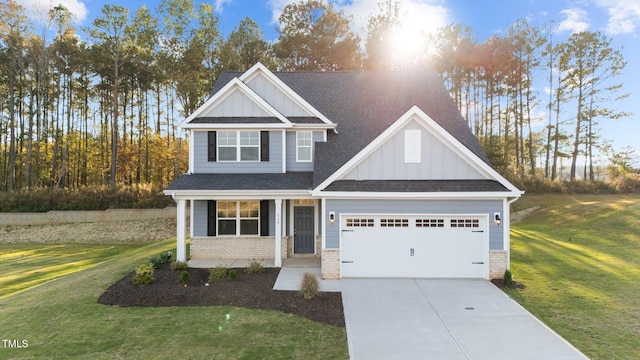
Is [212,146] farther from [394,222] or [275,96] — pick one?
[394,222]

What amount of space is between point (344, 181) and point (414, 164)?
2388mm

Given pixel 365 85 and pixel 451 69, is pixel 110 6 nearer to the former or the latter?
pixel 365 85

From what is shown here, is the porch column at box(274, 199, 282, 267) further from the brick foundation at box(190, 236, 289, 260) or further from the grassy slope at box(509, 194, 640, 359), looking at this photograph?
the grassy slope at box(509, 194, 640, 359)

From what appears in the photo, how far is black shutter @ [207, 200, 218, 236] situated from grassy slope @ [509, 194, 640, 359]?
34.2ft

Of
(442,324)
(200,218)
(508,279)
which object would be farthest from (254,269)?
(508,279)

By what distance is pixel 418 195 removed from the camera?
35.9ft

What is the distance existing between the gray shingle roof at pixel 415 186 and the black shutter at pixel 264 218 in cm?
347

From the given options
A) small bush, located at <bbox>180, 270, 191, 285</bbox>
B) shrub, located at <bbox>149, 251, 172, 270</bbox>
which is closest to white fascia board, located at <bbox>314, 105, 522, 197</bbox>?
small bush, located at <bbox>180, 270, 191, 285</bbox>

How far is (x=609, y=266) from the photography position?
487 inches

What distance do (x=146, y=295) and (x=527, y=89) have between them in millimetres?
34162

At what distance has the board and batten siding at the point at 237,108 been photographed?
14.1 meters

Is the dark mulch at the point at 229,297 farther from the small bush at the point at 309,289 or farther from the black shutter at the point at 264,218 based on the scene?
the black shutter at the point at 264,218

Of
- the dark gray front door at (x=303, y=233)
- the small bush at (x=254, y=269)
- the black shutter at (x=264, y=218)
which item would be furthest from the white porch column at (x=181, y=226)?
the dark gray front door at (x=303, y=233)

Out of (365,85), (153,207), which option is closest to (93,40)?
(153,207)
